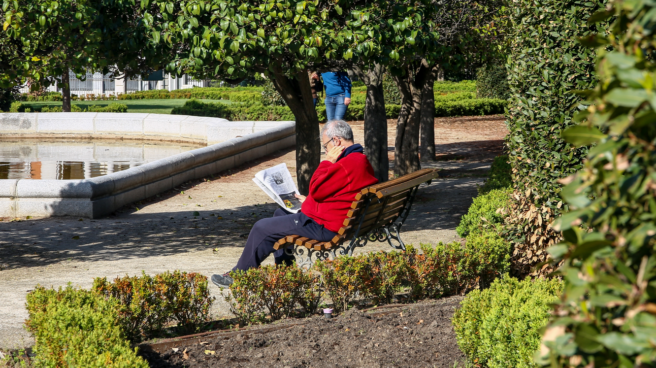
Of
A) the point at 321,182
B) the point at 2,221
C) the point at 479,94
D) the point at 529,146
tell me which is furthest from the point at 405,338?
the point at 479,94

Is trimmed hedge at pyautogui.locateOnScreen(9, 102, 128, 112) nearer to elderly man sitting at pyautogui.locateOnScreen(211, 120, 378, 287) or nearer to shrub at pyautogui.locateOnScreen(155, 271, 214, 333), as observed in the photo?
elderly man sitting at pyautogui.locateOnScreen(211, 120, 378, 287)

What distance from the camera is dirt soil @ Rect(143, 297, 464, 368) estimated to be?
3754 millimetres

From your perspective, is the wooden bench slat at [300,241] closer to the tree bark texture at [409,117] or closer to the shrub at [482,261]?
the shrub at [482,261]

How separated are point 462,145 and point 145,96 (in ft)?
94.8

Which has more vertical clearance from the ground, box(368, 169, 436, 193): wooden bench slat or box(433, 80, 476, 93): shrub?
box(433, 80, 476, 93): shrub

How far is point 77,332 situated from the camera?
3.51 m

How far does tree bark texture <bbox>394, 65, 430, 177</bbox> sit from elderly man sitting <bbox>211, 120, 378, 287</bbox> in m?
5.85

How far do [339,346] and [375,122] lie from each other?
6.46 m

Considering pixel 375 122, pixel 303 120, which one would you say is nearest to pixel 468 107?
pixel 375 122

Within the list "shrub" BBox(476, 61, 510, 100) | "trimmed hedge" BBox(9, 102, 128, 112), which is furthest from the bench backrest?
"shrub" BBox(476, 61, 510, 100)

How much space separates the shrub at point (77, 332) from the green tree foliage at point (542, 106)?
3110 millimetres

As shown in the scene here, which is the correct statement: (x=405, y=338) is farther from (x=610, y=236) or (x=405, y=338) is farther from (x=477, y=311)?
(x=610, y=236)

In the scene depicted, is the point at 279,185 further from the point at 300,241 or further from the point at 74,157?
the point at 74,157

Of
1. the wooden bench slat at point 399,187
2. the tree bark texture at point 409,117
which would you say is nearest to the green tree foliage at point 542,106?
the wooden bench slat at point 399,187
